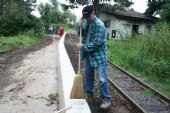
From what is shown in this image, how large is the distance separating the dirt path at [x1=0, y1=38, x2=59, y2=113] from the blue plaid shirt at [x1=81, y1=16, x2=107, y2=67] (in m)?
1.57

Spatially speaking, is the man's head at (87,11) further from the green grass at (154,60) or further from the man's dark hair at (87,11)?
the green grass at (154,60)

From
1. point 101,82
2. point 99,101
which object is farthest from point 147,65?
point 101,82

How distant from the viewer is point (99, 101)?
659 cm

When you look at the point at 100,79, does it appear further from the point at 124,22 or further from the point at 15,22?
the point at 124,22

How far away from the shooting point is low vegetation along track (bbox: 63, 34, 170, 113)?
678cm

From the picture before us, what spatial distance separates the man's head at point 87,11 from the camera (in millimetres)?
5435

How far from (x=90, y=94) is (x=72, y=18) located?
9205cm

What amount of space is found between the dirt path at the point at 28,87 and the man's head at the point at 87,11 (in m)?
2.23

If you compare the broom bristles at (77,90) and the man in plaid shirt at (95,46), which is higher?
the man in plaid shirt at (95,46)

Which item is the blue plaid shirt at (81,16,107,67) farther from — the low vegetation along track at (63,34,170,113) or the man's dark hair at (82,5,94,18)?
the low vegetation along track at (63,34,170,113)

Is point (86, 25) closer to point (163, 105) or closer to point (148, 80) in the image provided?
point (163, 105)

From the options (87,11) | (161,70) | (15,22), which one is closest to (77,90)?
(87,11)

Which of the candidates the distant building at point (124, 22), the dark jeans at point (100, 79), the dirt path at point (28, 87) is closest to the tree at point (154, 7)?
the distant building at point (124, 22)

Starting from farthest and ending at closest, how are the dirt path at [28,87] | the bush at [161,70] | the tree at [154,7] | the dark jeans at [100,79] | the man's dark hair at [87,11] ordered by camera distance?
the tree at [154,7] → the bush at [161,70] → the dirt path at [28,87] → the dark jeans at [100,79] → the man's dark hair at [87,11]
